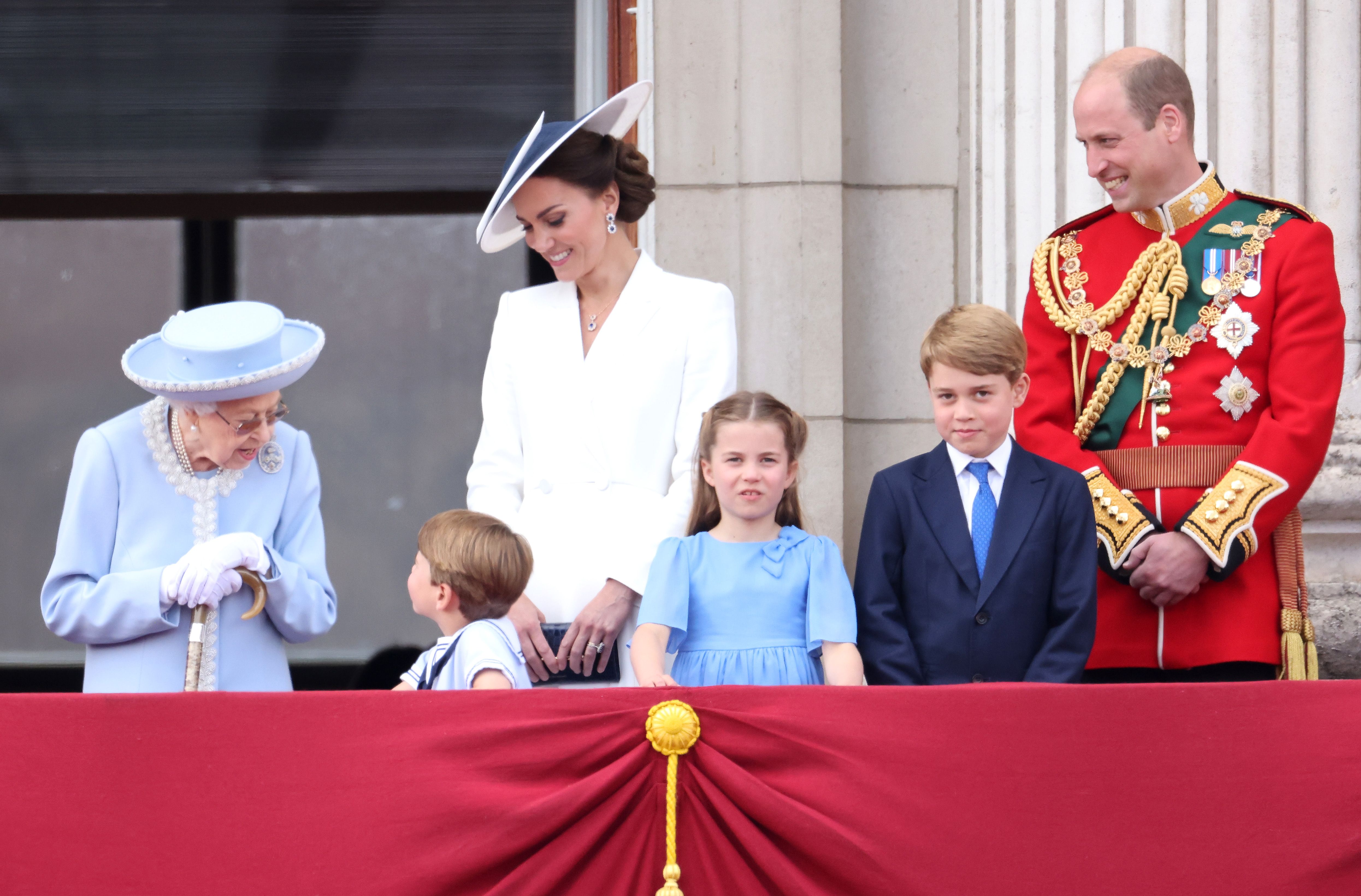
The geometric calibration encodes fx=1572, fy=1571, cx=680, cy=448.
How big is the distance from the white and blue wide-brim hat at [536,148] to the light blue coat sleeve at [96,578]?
0.90 metres

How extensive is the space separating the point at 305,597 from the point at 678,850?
1016 millimetres

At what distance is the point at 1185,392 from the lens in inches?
124

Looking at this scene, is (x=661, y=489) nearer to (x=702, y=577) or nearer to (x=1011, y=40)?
(x=702, y=577)

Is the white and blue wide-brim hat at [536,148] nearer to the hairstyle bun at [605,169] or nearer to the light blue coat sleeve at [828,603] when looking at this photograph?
the hairstyle bun at [605,169]

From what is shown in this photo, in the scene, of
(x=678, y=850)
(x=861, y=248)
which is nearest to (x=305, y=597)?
(x=678, y=850)

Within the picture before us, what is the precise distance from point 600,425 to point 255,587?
0.78 m

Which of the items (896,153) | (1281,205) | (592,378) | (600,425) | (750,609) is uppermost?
(896,153)

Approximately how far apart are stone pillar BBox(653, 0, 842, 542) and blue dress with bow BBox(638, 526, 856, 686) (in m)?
1.73

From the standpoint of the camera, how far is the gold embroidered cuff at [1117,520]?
9.92ft

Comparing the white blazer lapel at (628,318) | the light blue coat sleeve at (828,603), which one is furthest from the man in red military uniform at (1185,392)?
the white blazer lapel at (628,318)

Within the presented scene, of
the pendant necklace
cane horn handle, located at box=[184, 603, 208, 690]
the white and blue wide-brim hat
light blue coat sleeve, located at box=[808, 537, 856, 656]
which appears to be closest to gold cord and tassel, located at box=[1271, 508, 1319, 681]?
light blue coat sleeve, located at box=[808, 537, 856, 656]

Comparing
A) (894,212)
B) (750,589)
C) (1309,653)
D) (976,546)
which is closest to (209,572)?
(750,589)

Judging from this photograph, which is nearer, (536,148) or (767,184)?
(536,148)

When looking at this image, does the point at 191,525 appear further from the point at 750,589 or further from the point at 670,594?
the point at 750,589
